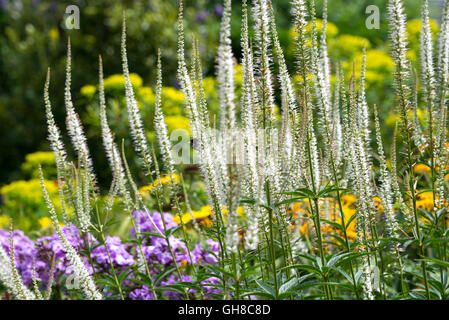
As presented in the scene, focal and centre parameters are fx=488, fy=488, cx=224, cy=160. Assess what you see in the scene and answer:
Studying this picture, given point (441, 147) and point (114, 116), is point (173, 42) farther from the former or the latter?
point (441, 147)

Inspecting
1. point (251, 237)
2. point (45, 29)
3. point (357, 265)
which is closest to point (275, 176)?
point (251, 237)

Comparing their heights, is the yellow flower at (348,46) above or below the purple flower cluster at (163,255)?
above

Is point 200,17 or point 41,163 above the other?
point 200,17

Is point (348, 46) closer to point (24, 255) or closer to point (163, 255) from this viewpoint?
point (163, 255)

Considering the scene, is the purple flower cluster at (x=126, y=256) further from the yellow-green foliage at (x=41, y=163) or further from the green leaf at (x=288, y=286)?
the yellow-green foliage at (x=41, y=163)

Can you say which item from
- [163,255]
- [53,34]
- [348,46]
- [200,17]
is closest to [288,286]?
[163,255]

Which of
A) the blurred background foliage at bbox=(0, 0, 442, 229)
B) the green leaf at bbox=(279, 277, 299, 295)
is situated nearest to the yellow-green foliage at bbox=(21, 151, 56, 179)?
the blurred background foliage at bbox=(0, 0, 442, 229)

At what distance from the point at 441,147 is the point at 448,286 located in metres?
0.89

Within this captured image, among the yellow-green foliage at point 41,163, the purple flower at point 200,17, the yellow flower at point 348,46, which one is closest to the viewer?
the yellow-green foliage at point 41,163

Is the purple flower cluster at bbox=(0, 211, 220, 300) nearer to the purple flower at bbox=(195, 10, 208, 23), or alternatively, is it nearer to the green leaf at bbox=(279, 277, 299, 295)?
the green leaf at bbox=(279, 277, 299, 295)

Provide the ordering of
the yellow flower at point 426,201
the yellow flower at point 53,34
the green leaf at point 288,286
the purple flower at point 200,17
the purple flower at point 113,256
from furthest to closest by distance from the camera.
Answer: the yellow flower at point 53,34 → the purple flower at point 200,17 → the yellow flower at point 426,201 → the purple flower at point 113,256 → the green leaf at point 288,286

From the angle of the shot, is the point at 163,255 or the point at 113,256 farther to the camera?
the point at 163,255

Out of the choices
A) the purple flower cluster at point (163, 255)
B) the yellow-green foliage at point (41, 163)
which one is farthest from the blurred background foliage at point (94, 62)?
the purple flower cluster at point (163, 255)

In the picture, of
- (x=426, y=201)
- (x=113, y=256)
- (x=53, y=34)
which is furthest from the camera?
(x=53, y=34)
